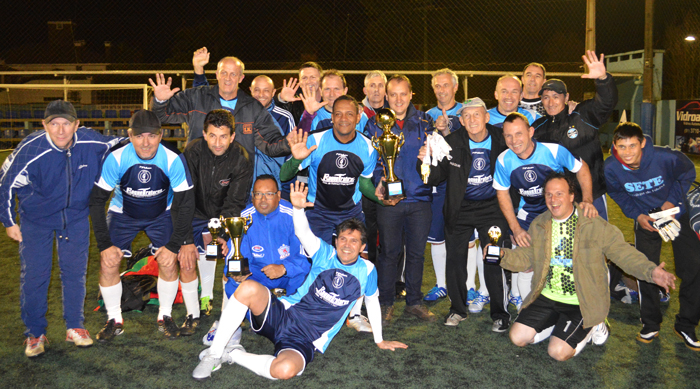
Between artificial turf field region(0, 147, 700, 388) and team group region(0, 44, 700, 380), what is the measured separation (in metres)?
0.11

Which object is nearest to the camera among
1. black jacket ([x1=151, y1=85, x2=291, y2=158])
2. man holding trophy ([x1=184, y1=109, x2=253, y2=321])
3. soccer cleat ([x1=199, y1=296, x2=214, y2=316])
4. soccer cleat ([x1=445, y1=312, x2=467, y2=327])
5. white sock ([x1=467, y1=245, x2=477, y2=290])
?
man holding trophy ([x1=184, y1=109, x2=253, y2=321])

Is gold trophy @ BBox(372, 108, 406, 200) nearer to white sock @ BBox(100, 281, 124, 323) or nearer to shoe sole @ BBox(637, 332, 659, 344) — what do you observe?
shoe sole @ BBox(637, 332, 659, 344)

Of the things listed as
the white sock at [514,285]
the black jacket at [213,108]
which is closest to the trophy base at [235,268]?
the black jacket at [213,108]

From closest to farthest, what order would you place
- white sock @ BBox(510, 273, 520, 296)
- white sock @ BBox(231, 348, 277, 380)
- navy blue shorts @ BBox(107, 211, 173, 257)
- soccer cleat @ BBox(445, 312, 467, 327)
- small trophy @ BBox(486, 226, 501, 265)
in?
white sock @ BBox(231, 348, 277, 380), small trophy @ BBox(486, 226, 501, 265), navy blue shorts @ BBox(107, 211, 173, 257), soccer cleat @ BBox(445, 312, 467, 327), white sock @ BBox(510, 273, 520, 296)

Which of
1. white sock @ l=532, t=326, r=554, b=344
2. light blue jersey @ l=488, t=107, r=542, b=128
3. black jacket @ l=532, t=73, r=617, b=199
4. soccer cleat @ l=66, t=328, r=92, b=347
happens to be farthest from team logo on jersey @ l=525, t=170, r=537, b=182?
soccer cleat @ l=66, t=328, r=92, b=347

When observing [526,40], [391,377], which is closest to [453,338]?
[391,377]

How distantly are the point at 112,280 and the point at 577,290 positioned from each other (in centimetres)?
363

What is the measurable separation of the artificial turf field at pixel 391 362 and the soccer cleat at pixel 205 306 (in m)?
0.16

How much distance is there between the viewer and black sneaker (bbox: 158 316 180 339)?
436 centimetres

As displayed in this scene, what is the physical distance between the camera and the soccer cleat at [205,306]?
4.89 metres

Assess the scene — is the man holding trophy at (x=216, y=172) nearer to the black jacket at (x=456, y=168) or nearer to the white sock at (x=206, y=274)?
the white sock at (x=206, y=274)

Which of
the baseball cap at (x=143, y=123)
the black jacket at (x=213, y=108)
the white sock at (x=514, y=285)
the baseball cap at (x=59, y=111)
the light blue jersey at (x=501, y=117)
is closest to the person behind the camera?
the baseball cap at (x=59, y=111)

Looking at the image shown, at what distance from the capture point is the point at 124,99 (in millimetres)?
17828

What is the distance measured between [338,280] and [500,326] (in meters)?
1.50
